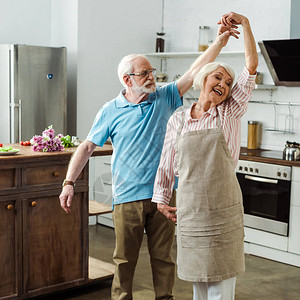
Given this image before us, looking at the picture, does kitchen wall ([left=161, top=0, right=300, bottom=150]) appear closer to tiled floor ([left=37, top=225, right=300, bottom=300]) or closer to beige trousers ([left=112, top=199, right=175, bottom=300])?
tiled floor ([left=37, top=225, right=300, bottom=300])

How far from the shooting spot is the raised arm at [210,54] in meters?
2.85

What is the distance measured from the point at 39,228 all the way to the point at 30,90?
2.30 meters

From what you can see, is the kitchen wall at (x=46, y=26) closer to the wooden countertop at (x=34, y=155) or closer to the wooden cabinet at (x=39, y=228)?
the wooden countertop at (x=34, y=155)

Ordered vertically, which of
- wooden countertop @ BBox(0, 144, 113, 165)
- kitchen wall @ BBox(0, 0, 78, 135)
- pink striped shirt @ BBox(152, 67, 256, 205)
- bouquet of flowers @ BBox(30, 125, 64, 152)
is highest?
kitchen wall @ BBox(0, 0, 78, 135)

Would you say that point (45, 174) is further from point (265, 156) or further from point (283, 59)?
point (283, 59)

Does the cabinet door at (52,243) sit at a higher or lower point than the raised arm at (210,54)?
lower

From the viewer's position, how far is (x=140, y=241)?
125 inches

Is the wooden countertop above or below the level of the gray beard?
below

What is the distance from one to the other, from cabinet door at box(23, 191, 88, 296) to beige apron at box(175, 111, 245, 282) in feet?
4.28

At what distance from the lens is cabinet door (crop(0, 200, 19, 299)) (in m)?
3.41

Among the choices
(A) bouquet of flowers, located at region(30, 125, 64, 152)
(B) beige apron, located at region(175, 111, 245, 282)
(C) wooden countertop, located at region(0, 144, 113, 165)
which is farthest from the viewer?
(A) bouquet of flowers, located at region(30, 125, 64, 152)

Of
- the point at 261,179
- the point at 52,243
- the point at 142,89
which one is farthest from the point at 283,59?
the point at 52,243

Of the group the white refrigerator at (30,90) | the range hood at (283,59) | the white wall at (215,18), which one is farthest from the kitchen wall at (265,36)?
the white refrigerator at (30,90)

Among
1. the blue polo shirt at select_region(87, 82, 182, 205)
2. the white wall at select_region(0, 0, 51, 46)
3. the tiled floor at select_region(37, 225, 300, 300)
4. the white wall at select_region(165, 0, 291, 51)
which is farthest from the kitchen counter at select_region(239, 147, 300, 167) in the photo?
the white wall at select_region(0, 0, 51, 46)
